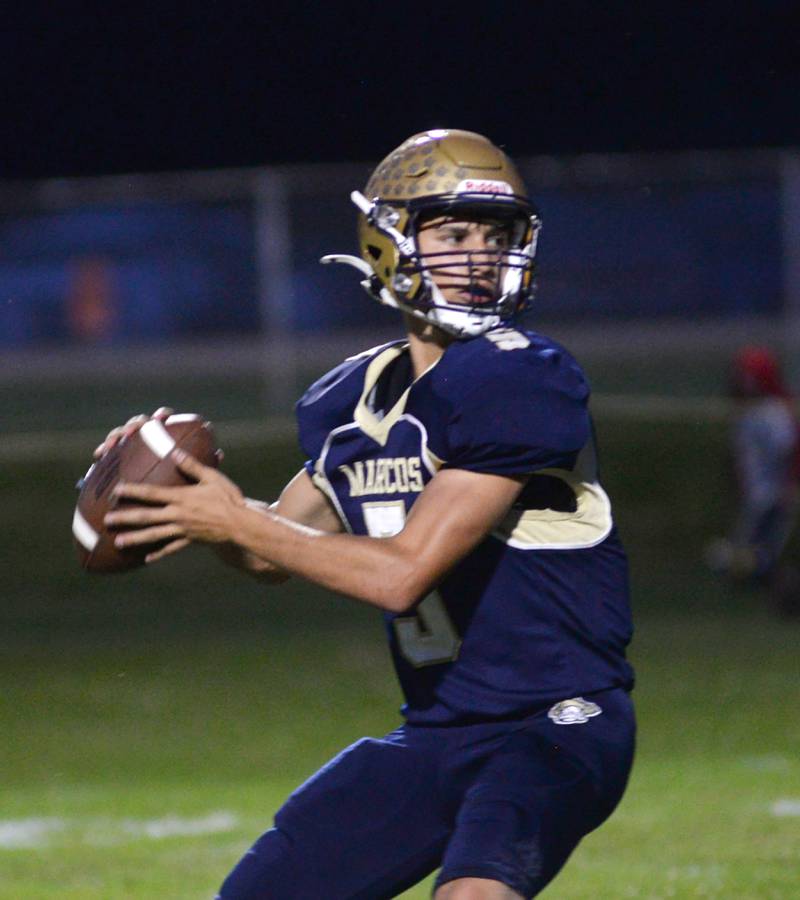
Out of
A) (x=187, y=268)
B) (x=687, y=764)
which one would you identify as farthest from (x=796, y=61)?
(x=687, y=764)

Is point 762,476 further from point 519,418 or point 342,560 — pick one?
point 342,560

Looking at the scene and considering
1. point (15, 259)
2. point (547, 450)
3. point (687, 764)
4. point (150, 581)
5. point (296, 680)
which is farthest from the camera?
point (15, 259)

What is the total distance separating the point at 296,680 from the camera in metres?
8.04

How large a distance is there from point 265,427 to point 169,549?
9.75 m

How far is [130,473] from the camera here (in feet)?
10.4

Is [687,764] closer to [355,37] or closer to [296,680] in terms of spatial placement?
[296,680]

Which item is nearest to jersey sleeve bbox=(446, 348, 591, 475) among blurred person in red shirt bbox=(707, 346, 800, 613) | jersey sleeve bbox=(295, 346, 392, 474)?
jersey sleeve bbox=(295, 346, 392, 474)

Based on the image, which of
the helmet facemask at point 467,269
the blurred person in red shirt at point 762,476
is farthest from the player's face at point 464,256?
→ the blurred person in red shirt at point 762,476

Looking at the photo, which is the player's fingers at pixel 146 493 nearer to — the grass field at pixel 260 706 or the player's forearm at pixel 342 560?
the player's forearm at pixel 342 560

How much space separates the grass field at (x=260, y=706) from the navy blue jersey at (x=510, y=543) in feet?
5.99

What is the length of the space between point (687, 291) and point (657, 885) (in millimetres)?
8704

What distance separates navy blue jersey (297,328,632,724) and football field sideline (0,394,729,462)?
9.40 metres

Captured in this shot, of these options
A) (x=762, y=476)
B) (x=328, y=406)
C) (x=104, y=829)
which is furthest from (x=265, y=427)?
(x=328, y=406)

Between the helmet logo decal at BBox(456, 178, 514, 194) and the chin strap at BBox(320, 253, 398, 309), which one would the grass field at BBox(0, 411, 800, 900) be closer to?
the chin strap at BBox(320, 253, 398, 309)
